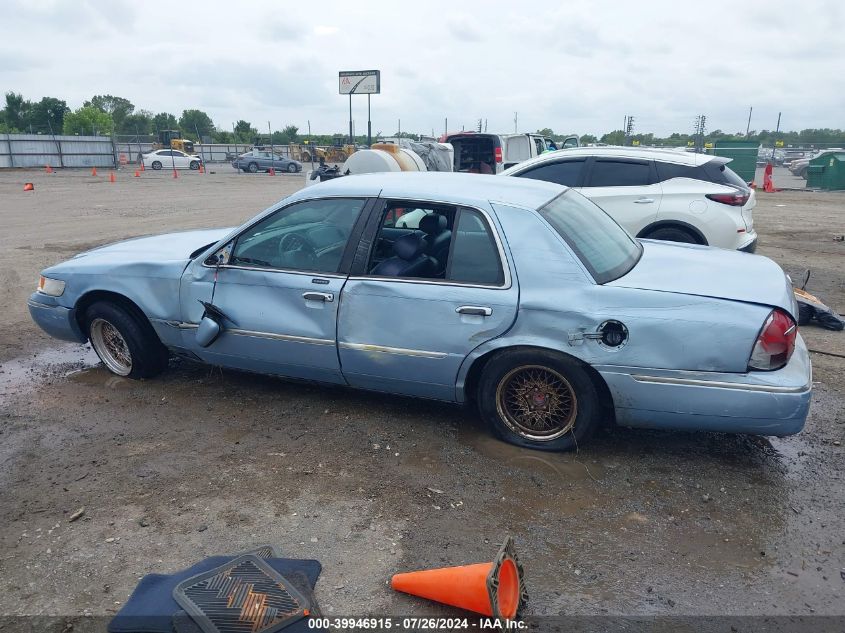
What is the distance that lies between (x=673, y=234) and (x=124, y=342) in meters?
5.79

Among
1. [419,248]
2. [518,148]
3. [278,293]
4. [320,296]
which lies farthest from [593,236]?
[518,148]

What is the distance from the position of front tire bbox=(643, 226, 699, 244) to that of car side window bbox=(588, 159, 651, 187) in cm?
60

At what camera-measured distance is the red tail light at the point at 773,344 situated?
331 cm

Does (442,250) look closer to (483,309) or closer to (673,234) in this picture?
(483,309)

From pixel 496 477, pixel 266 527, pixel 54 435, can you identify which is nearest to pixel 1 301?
pixel 54 435

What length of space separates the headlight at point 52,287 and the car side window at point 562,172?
5377mm

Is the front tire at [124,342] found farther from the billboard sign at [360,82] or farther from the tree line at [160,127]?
the tree line at [160,127]

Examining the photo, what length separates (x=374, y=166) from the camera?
36.1 ft

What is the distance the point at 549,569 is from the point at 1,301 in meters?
7.11

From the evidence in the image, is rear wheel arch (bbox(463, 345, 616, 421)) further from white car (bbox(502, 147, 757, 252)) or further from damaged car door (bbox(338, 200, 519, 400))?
white car (bbox(502, 147, 757, 252))

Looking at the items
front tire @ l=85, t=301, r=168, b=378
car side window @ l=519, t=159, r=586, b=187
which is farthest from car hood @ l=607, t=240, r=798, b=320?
car side window @ l=519, t=159, r=586, b=187

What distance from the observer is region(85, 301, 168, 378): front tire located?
188 inches

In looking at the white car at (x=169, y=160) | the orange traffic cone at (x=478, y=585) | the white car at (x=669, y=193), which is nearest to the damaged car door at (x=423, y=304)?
the orange traffic cone at (x=478, y=585)

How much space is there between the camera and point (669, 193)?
24.4ft
